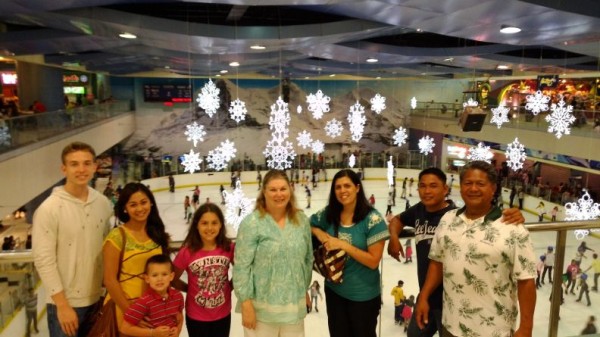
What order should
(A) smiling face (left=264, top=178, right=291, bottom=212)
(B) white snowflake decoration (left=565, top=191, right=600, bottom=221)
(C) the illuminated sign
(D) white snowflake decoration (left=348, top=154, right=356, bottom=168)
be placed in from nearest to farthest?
(A) smiling face (left=264, top=178, right=291, bottom=212) → (B) white snowflake decoration (left=565, top=191, right=600, bottom=221) → (C) the illuminated sign → (D) white snowflake decoration (left=348, top=154, right=356, bottom=168)

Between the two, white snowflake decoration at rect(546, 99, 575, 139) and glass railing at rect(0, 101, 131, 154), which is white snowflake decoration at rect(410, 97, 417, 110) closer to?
white snowflake decoration at rect(546, 99, 575, 139)

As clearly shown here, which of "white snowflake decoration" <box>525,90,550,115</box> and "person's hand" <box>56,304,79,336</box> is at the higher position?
"white snowflake decoration" <box>525,90,550,115</box>

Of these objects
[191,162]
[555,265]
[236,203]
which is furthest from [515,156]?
[555,265]

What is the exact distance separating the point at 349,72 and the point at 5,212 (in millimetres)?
9917

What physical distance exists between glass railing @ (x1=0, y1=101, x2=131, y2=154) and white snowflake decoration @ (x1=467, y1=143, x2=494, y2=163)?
Result: 32.7 ft

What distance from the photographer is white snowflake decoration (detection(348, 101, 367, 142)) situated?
1511cm

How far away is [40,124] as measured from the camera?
747 centimetres

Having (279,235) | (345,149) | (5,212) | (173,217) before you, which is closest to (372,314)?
(279,235)

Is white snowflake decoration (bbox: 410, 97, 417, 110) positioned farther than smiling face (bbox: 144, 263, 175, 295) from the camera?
Yes

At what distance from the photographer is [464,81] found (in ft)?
42.7

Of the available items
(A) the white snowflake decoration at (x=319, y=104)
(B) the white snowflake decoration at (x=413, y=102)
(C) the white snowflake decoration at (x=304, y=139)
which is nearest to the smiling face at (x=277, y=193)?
(C) the white snowflake decoration at (x=304, y=139)

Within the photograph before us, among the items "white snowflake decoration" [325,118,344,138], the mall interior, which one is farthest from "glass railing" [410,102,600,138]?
"white snowflake decoration" [325,118,344,138]

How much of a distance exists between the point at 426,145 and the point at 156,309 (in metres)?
13.7

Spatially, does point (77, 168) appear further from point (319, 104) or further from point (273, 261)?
point (319, 104)
